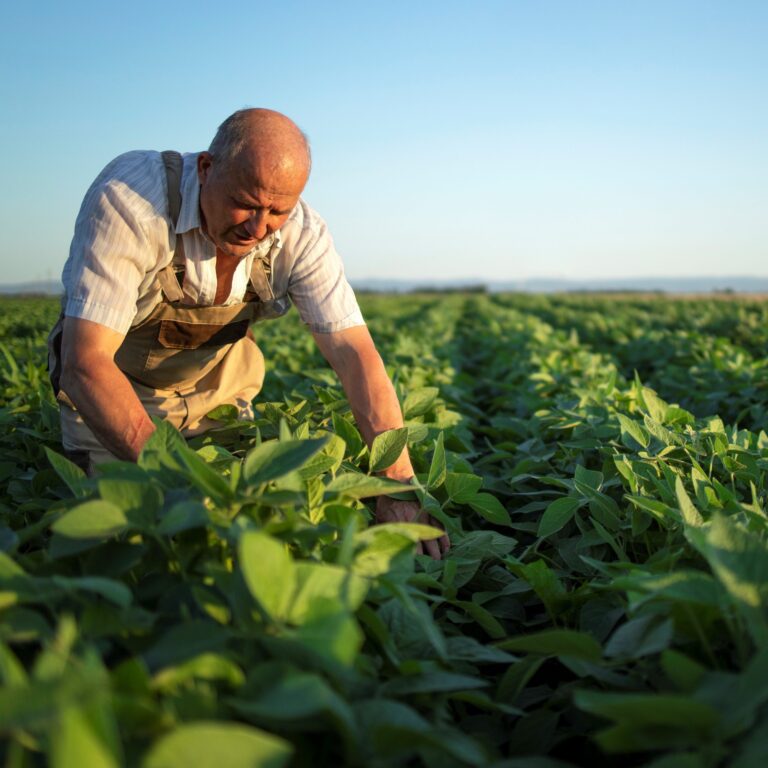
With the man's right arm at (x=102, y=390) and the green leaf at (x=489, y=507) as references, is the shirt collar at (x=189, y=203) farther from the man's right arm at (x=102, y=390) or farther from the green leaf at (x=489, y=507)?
the green leaf at (x=489, y=507)

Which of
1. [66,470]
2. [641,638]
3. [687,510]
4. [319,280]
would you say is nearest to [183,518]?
[66,470]

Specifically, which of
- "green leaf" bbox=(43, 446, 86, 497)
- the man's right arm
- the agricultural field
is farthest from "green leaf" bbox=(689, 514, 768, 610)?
the man's right arm

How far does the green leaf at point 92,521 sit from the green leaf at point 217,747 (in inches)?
18.5

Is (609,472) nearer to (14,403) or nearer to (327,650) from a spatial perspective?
(327,650)

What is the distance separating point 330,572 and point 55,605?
0.45 metres

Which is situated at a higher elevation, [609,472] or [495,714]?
[609,472]

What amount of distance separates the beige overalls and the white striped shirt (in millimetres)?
41

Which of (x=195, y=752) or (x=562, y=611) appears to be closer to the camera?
(x=195, y=752)

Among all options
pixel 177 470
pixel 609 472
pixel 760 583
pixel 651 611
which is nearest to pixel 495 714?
pixel 651 611

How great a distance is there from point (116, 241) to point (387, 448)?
3.53 feet

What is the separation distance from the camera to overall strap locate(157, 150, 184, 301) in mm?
2500

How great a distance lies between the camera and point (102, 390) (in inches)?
82.4

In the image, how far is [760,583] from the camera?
117cm

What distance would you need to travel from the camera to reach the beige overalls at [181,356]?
9.24ft
